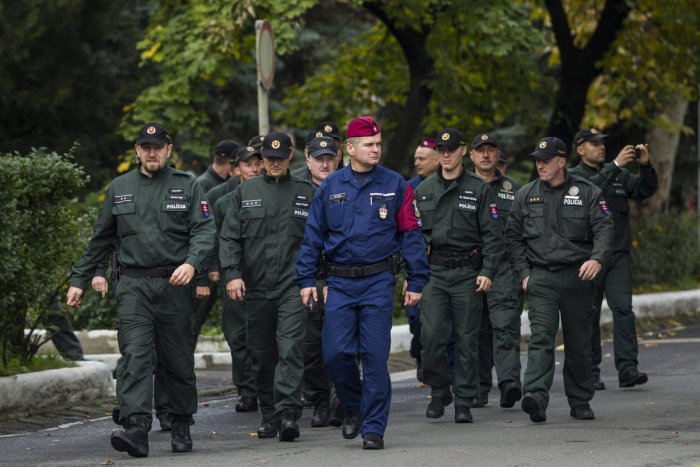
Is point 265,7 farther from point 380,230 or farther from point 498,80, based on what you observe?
point 380,230

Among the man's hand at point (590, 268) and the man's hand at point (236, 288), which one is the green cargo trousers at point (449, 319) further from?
the man's hand at point (236, 288)

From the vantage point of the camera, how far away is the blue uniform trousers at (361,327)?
30.0 feet

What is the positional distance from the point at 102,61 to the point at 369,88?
5211mm

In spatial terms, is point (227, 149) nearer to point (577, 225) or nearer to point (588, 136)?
point (588, 136)

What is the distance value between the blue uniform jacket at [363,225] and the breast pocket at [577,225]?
4.94 feet

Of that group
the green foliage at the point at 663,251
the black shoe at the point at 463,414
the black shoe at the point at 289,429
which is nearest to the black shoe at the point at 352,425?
the black shoe at the point at 289,429

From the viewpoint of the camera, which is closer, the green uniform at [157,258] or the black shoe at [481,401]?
the green uniform at [157,258]

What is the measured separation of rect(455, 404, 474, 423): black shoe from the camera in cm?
1045

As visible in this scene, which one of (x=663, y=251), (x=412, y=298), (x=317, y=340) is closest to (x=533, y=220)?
(x=412, y=298)

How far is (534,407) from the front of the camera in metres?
10.1

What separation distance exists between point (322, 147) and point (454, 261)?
1.24 m

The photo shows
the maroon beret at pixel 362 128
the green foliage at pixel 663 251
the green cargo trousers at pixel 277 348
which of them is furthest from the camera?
the green foliage at pixel 663 251

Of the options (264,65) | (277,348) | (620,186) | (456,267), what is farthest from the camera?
(264,65)

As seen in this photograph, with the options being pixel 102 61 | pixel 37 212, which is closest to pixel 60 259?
pixel 37 212
